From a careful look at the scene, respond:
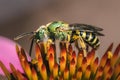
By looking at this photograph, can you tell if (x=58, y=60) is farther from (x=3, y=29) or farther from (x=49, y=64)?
(x=3, y=29)

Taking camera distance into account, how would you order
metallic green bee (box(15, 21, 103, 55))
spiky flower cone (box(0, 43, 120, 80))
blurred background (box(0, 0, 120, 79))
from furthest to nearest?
blurred background (box(0, 0, 120, 79)) < metallic green bee (box(15, 21, 103, 55)) < spiky flower cone (box(0, 43, 120, 80))

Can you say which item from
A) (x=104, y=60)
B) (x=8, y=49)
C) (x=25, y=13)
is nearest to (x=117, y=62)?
(x=104, y=60)

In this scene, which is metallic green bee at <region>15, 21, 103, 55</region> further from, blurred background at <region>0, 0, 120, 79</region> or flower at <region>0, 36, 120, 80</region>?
blurred background at <region>0, 0, 120, 79</region>

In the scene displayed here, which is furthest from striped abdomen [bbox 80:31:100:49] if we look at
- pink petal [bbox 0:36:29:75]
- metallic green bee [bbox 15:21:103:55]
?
pink petal [bbox 0:36:29:75]

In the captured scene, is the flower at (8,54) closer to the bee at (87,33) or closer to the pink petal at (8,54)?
the pink petal at (8,54)


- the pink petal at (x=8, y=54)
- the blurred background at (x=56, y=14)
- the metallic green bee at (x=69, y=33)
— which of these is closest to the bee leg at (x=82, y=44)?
the metallic green bee at (x=69, y=33)
